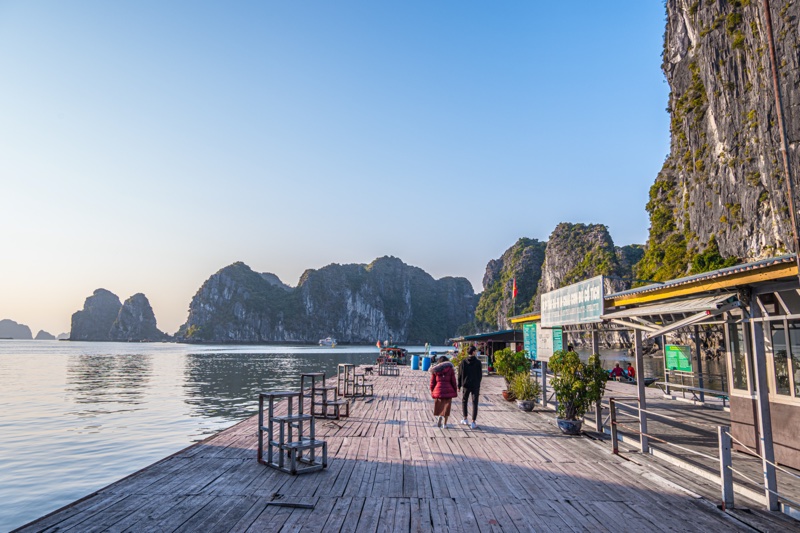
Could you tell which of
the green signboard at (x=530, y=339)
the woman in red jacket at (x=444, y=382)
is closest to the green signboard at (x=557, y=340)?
the green signboard at (x=530, y=339)

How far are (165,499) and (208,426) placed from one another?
14798mm

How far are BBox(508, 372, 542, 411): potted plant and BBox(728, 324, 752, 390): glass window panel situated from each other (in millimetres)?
6439

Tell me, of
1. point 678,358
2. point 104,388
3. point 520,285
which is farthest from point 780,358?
point 520,285

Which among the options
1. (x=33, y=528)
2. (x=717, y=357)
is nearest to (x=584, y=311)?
(x=33, y=528)

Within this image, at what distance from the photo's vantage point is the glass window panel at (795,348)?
26.3ft

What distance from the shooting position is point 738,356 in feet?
33.0

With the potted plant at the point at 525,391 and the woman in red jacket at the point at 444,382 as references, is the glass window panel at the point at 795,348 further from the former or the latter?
the potted plant at the point at 525,391

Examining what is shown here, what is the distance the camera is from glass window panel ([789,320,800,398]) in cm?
803

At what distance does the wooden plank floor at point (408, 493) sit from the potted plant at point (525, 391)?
466 cm

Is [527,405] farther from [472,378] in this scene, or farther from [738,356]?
[738,356]

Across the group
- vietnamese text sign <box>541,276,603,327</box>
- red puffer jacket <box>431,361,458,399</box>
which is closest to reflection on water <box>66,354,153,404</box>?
red puffer jacket <box>431,361,458,399</box>

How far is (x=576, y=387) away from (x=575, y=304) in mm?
2785

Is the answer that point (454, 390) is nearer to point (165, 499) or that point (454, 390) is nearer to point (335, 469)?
point (335, 469)

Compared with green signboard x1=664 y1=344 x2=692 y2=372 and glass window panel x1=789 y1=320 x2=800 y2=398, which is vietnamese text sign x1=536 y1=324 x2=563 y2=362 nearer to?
green signboard x1=664 y1=344 x2=692 y2=372
